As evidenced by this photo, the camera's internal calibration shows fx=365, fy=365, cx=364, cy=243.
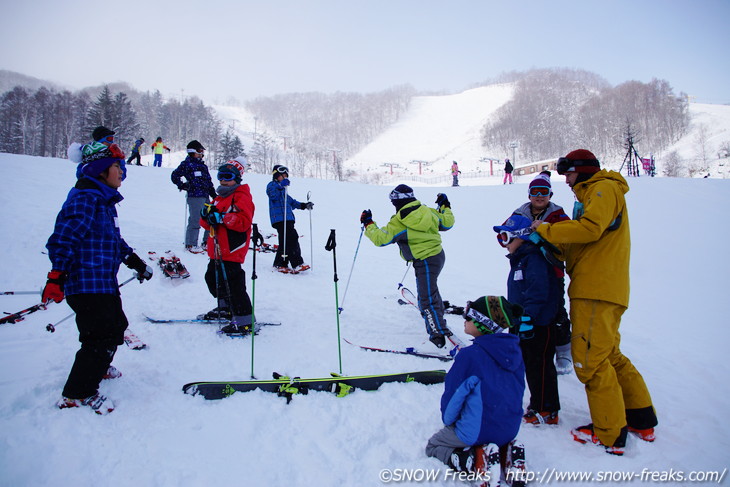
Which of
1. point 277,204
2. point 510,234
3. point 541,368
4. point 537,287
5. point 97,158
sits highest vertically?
point 97,158

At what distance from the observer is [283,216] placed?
7.00m

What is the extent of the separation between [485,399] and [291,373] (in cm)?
198

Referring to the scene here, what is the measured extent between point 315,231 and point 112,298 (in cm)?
871

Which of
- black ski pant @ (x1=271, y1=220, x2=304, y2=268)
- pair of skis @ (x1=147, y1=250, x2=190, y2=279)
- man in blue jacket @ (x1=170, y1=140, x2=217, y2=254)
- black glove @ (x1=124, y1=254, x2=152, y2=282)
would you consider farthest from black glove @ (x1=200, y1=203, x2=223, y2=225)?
man in blue jacket @ (x1=170, y1=140, x2=217, y2=254)

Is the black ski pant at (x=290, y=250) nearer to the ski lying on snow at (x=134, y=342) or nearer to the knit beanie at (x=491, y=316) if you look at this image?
the ski lying on snow at (x=134, y=342)

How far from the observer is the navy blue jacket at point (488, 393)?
2238 millimetres

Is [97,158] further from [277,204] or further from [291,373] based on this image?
[277,204]

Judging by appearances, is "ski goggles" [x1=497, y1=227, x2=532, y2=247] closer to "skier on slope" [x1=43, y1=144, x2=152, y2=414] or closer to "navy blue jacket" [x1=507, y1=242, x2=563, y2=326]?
"navy blue jacket" [x1=507, y1=242, x2=563, y2=326]

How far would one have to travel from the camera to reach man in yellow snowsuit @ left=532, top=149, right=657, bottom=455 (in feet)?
8.58

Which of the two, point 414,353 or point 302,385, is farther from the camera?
point 414,353

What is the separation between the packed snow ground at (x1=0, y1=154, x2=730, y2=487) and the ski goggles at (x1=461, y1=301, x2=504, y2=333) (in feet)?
3.07

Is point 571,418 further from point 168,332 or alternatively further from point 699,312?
point 699,312

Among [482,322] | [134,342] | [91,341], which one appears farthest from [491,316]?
[134,342]

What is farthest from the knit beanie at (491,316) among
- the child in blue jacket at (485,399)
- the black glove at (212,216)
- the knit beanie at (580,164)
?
the black glove at (212,216)
